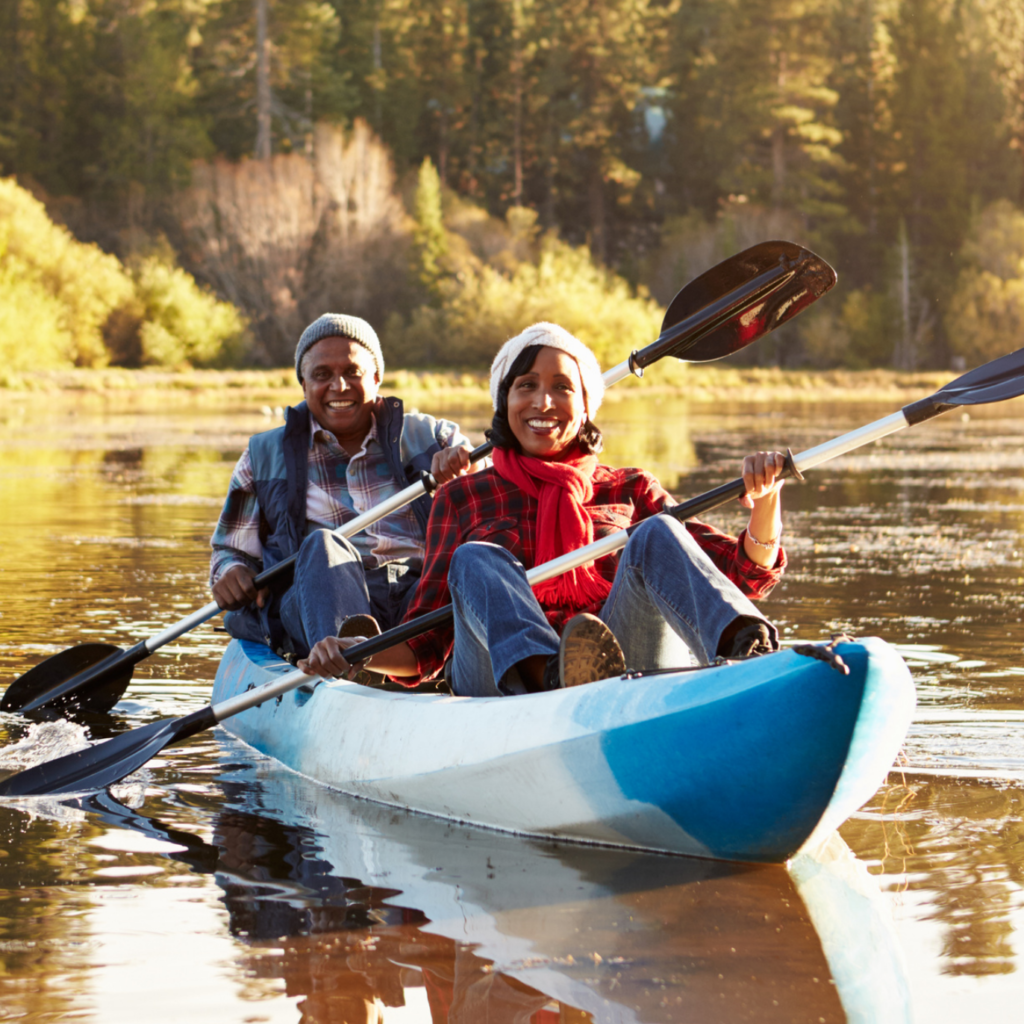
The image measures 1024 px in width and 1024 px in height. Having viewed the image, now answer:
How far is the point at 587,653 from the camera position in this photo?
3.36 meters

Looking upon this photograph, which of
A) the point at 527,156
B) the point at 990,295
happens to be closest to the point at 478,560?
the point at 990,295

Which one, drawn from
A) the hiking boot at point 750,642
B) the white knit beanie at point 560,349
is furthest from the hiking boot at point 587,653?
A: the white knit beanie at point 560,349

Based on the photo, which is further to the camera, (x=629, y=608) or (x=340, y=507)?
(x=340, y=507)

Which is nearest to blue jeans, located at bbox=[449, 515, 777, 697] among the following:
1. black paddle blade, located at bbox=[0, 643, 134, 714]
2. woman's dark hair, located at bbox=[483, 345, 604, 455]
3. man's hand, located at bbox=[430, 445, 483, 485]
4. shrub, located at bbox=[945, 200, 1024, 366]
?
woman's dark hair, located at bbox=[483, 345, 604, 455]

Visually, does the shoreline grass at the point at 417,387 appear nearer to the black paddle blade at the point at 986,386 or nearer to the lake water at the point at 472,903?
the lake water at the point at 472,903

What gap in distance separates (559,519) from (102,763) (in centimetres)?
145

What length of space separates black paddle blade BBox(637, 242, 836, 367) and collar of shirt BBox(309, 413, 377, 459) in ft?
3.11

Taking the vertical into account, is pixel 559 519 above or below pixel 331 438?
below

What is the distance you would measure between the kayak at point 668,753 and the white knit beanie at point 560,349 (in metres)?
0.79

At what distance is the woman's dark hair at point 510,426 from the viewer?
384 centimetres

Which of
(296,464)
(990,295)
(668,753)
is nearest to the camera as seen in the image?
(668,753)

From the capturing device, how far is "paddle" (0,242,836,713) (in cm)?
525

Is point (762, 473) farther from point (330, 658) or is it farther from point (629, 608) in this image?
point (330, 658)

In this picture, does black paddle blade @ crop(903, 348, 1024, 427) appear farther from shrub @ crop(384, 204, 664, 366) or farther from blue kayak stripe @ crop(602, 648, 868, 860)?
shrub @ crop(384, 204, 664, 366)
